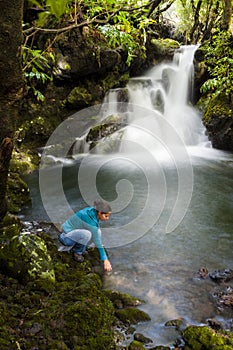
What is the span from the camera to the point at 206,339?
121 inches

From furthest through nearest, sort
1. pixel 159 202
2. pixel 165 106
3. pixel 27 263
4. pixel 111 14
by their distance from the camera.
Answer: pixel 165 106, pixel 159 202, pixel 111 14, pixel 27 263

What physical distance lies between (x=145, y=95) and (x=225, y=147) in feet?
16.9

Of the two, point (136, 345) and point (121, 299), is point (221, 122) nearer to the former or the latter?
point (121, 299)

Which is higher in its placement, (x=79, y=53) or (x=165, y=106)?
(x=79, y=53)

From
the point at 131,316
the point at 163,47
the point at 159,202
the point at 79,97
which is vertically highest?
the point at 163,47

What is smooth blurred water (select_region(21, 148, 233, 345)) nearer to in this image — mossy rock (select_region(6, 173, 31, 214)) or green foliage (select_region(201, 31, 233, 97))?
mossy rock (select_region(6, 173, 31, 214))

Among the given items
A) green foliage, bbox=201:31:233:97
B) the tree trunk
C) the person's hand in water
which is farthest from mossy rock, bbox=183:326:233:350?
green foliage, bbox=201:31:233:97

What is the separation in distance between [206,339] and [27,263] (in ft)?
6.74

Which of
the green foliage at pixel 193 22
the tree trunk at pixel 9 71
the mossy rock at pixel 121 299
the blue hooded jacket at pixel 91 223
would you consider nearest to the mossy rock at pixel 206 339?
the mossy rock at pixel 121 299

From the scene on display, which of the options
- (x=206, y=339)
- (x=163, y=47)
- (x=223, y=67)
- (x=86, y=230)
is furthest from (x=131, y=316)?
(x=163, y=47)

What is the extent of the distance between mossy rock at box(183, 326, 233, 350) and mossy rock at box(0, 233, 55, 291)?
154 cm

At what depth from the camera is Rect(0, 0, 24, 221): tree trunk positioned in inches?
74.1

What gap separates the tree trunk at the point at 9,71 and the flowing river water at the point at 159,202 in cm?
252

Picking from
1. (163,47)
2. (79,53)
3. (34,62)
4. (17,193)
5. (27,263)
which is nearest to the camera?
(27,263)
